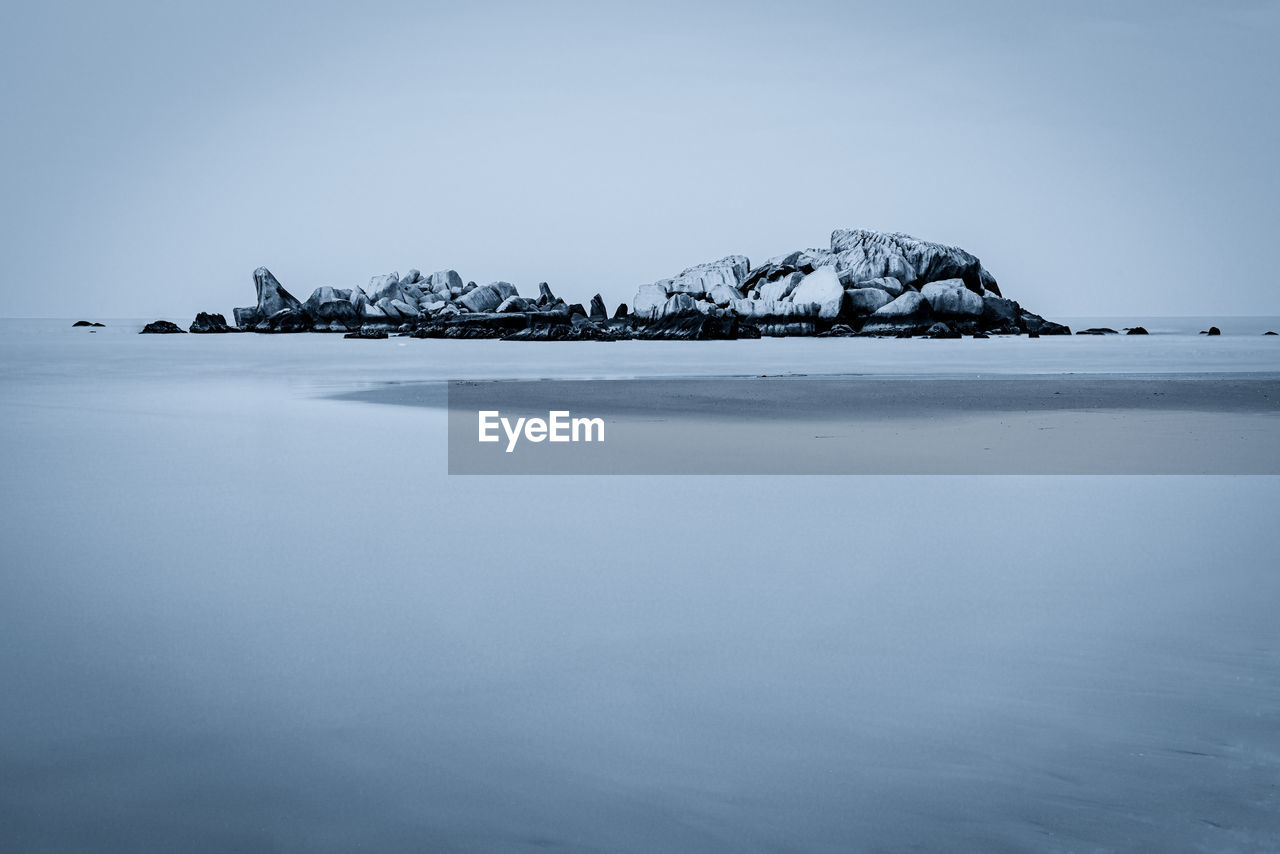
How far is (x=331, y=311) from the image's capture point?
236ft

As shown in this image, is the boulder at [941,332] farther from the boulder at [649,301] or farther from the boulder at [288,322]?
the boulder at [288,322]

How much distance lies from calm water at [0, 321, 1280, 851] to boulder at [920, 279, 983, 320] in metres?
51.2

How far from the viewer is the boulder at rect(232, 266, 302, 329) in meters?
79.0

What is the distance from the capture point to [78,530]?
5457 mm

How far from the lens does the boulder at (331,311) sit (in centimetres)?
7175

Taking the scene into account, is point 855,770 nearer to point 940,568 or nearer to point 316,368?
point 940,568

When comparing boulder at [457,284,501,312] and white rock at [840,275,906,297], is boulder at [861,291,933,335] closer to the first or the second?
white rock at [840,275,906,297]

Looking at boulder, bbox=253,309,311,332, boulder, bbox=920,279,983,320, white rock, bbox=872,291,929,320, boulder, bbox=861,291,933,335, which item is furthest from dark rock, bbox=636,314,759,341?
boulder, bbox=253,309,311,332

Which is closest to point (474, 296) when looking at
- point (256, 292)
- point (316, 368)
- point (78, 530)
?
point (256, 292)

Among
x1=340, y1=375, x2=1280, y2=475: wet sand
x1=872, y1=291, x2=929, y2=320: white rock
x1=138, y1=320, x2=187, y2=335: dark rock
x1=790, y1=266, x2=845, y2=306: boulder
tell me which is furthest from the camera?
x1=138, y1=320, x2=187, y2=335: dark rock

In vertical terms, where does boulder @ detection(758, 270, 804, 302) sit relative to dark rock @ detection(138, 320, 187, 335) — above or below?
above

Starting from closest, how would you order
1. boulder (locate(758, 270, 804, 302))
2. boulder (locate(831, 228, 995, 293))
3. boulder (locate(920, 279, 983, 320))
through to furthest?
boulder (locate(920, 279, 983, 320)) < boulder (locate(758, 270, 804, 302)) < boulder (locate(831, 228, 995, 293))

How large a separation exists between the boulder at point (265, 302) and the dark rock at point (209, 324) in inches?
Answer: 163

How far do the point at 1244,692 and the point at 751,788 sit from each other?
1.43m
